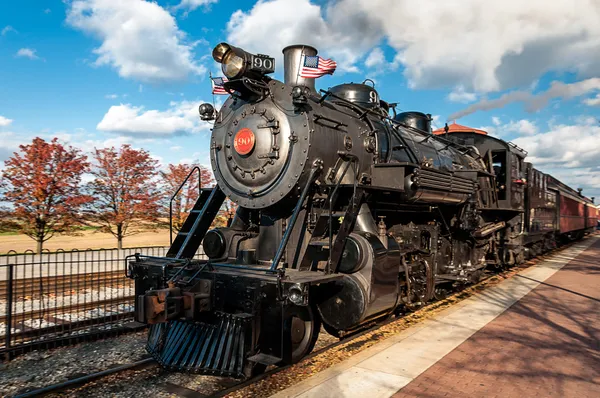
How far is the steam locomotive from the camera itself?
467cm

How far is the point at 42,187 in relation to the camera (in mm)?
14844

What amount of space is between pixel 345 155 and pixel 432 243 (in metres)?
3.12

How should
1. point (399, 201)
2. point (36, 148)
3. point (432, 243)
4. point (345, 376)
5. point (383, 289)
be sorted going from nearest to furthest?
point (345, 376) < point (383, 289) < point (399, 201) < point (432, 243) < point (36, 148)

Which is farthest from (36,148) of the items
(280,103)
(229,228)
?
(280,103)

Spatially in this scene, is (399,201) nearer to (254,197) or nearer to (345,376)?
(254,197)

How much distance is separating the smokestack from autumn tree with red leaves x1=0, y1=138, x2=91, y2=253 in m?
11.8

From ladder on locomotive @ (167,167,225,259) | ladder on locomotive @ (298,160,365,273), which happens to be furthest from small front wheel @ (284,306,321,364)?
ladder on locomotive @ (167,167,225,259)

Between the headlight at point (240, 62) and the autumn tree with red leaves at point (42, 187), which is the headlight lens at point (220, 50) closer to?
the headlight at point (240, 62)

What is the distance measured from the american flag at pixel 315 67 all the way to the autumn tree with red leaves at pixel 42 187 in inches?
476

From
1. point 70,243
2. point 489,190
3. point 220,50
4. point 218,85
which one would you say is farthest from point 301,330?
point 70,243

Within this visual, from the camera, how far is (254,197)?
242 inches

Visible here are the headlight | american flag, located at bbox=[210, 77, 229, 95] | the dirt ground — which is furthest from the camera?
the dirt ground

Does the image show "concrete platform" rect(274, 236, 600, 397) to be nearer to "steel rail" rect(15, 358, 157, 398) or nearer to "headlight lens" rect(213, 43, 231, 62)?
"steel rail" rect(15, 358, 157, 398)

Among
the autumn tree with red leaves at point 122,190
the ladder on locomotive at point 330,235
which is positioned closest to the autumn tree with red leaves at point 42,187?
the autumn tree with red leaves at point 122,190
